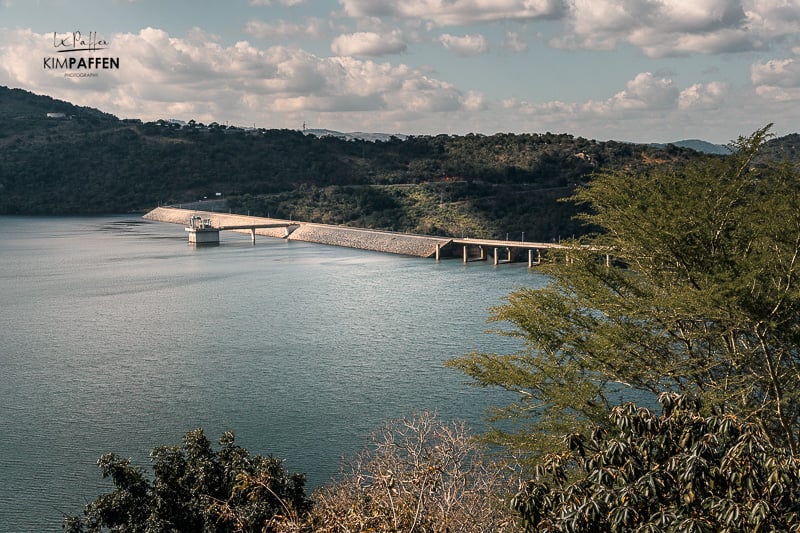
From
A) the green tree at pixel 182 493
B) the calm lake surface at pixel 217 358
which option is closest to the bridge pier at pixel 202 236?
the calm lake surface at pixel 217 358

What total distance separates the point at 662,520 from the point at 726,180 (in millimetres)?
12257

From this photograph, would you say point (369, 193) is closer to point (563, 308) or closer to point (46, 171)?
point (46, 171)

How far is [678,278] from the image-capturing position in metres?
18.2

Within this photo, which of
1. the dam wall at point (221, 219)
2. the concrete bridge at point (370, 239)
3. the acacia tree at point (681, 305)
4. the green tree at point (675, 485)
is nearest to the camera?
the green tree at point (675, 485)

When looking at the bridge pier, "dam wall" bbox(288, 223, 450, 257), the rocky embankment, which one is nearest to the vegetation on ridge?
"dam wall" bbox(288, 223, 450, 257)

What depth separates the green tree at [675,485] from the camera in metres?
8.15

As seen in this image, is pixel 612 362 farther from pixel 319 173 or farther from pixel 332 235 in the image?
pixel 319 173

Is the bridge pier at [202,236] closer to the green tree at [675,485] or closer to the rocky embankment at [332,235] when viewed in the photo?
the rocky embankment at [332,235]

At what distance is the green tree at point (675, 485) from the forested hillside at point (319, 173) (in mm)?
77175

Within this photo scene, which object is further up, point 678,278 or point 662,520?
point 678,278

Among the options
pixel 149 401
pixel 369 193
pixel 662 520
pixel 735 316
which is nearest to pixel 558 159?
pixel 369 193

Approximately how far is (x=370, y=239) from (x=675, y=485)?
82194 mm

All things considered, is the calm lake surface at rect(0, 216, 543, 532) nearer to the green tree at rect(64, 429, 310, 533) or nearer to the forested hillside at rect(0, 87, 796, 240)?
the green tree at rect(64, 429, 310, 533)

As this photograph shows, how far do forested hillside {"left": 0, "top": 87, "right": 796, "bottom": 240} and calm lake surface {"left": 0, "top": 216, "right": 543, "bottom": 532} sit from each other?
30570 mm
